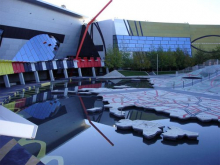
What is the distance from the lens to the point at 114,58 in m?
55.2

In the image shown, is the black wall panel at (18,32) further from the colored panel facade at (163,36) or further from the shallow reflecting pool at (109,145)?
the shallow reflecting pool at (109,145)

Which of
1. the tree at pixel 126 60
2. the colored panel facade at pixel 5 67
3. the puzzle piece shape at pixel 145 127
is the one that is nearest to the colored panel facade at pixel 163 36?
the tree at pixel 126 60

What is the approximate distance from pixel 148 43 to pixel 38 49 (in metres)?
32.2

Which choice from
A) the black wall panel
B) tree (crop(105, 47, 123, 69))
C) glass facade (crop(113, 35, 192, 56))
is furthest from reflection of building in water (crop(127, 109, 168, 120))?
glass facade (crop(113, 35, 192, 56))

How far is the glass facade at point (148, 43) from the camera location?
61000 mm

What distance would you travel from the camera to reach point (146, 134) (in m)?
11.1

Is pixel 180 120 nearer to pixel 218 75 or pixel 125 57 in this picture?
pixel 218 75

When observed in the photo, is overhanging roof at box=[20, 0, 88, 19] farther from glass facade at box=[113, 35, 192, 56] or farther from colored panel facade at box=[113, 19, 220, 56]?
glass facade at box=[113, 35, 192, 56]

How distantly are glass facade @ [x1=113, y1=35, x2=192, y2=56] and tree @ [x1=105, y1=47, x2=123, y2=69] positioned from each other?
478 centimetres

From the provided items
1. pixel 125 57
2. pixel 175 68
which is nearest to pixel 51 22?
pixel 125 57

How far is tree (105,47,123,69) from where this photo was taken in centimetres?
5522

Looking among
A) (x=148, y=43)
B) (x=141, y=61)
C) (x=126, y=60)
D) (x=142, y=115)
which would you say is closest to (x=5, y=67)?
(x=142, y=115)

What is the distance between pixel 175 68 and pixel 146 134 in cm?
5535

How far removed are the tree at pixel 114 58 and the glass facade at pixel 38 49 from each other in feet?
44.5
